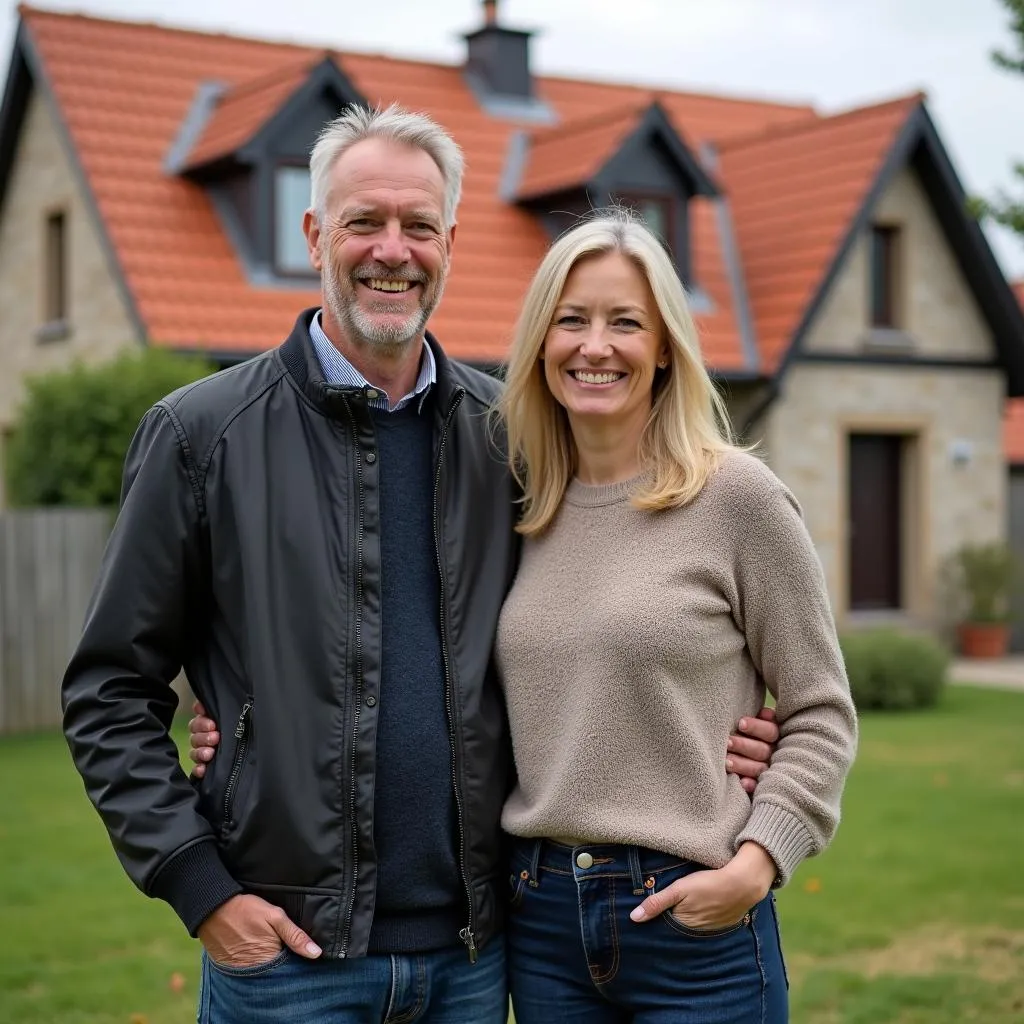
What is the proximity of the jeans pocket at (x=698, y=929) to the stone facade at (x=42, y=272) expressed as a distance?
13.1m

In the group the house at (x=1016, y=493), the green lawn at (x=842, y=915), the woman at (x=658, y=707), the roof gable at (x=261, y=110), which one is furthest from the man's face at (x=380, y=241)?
the house at (x=1016, y=493)

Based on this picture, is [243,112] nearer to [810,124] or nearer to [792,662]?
[810,124]

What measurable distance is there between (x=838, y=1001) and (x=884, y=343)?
13.6 meters

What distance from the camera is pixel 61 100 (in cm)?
1655

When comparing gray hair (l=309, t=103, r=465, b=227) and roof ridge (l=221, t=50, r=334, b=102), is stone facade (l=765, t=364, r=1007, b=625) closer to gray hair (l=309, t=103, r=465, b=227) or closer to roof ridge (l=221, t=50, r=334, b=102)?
roof ridge (l=221, t=50, r=334, b=102)

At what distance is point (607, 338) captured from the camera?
3264 millimetres

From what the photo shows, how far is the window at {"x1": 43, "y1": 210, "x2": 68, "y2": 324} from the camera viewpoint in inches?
705

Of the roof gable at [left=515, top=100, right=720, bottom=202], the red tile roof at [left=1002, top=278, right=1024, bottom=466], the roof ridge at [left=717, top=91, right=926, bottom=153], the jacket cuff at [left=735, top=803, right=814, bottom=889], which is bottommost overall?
the jacket cuff at [left=735, top=803, right=814, bottom=889]

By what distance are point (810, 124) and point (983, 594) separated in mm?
6106

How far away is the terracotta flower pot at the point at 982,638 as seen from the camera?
18.9m

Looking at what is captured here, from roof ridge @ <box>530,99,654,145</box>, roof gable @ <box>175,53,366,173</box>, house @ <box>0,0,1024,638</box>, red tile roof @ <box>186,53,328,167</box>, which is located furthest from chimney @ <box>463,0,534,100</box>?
red tile roof @ <box>186,53,328,167</box>

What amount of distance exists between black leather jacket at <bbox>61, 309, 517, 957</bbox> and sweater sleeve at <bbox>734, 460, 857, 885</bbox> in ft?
1.85

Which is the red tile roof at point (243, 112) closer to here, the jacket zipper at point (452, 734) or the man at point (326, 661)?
the man at point (326, 661)

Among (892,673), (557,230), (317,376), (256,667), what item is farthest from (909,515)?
(256,667)
